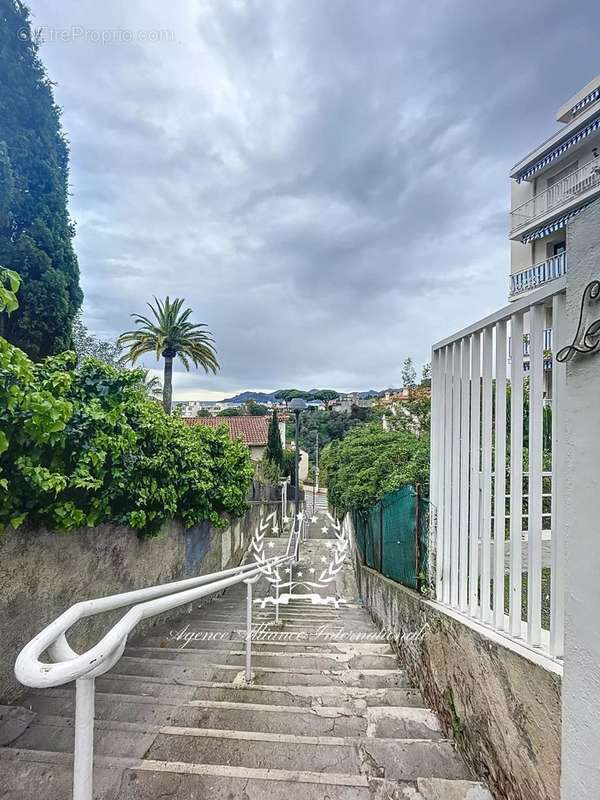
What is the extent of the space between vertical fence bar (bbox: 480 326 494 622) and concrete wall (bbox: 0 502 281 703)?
105 inches

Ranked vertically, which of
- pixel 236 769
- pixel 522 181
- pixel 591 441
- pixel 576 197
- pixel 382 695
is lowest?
pixel 382 695

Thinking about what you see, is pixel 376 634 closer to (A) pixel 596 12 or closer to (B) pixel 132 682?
(B) pixel 132 682

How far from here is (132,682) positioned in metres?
2.68

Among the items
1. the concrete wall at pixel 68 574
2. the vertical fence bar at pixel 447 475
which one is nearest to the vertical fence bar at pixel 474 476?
the vertical fence bar at pixel 447 475

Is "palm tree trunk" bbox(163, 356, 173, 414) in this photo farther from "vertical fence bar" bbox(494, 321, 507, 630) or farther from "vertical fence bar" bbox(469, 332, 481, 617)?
"vertical fence bar" bbox(494, 321, 507, 630)

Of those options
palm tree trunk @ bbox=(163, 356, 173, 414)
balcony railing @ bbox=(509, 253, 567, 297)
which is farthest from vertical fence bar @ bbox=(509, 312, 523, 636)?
palm tree trunk @ bbox=(163, 356, 173, 414)

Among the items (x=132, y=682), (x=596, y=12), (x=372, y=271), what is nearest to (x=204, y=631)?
(x=132, y=682)

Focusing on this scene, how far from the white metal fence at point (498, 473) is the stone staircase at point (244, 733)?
0.74 metres

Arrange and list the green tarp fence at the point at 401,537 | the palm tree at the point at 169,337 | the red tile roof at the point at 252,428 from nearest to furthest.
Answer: the green tarp fence at the point at 401,537 < the palm tree at the point at 169,337 < the red tile roof at the point at 252,428

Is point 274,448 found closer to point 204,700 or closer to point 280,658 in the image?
point 280,658

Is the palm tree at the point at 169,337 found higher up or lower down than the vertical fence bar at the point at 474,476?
higher up

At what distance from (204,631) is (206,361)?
54.2 ft

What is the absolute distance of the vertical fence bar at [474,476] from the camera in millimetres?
2203

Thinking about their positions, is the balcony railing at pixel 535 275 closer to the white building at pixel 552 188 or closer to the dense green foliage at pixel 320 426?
the white building at pixel 552 188
